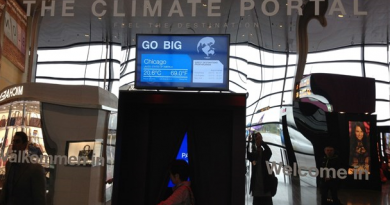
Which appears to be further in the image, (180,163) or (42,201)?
(42,201)

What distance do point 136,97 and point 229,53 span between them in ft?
3.82

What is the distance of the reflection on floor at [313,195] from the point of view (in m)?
4.33

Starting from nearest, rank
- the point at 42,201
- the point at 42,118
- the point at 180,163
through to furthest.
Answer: the point at 180,163 → the point at 42,201 → the point at 42,118

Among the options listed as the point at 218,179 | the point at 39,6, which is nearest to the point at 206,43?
the point at 218,179

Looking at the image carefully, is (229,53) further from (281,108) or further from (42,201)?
(42,201)

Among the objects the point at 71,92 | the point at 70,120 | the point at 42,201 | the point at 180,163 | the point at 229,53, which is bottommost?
the point at 42,201

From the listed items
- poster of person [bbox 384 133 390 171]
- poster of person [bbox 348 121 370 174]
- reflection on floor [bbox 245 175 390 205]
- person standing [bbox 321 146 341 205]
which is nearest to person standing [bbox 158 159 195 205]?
reflection on floor [bbox 245 175 390 205]

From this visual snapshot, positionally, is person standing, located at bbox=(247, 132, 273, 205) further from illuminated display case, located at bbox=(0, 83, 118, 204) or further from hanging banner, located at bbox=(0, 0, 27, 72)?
hanging banner, located at bbox=(0, 0, 27, 72)

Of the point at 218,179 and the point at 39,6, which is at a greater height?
the point at 39,6

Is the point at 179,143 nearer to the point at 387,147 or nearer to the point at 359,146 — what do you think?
the point at 359,146

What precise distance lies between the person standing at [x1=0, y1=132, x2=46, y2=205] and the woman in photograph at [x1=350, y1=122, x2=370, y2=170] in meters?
3.21

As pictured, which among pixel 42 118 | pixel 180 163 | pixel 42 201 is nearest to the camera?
pixel 180 163

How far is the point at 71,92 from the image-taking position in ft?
16.1

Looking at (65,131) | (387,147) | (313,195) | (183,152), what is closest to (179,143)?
(183,152)
